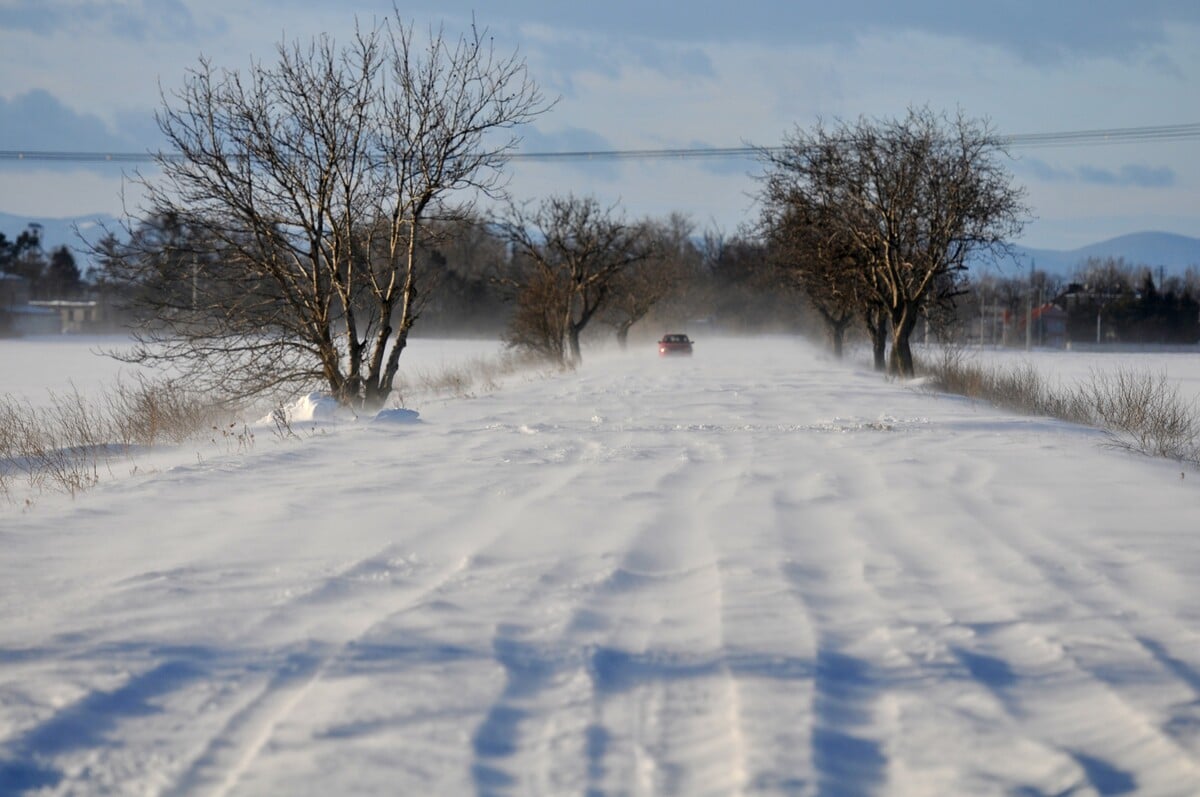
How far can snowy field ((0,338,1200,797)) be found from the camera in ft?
11.3

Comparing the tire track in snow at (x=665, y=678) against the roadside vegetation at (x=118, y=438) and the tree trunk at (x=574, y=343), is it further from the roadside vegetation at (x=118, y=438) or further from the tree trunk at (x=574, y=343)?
the tree trunk at (x=574, y=343)

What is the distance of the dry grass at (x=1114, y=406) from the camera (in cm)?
1323

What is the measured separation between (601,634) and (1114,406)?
13507mm

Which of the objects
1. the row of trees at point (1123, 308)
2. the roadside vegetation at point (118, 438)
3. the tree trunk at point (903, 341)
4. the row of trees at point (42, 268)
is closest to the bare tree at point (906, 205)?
the tree trunk at point (903, 341)

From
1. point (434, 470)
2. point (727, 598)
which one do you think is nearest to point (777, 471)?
point (434, 470)

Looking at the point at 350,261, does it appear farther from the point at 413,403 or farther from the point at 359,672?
the point at 359,672

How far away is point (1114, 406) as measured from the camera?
1603cm

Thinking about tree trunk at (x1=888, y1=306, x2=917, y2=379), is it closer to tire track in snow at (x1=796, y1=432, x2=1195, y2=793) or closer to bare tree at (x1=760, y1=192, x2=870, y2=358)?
bare tree at (x1=760, y1=192, x2=870, y2=358)

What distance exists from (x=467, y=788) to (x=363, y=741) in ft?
1.59

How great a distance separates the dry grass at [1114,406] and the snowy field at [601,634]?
4.33m

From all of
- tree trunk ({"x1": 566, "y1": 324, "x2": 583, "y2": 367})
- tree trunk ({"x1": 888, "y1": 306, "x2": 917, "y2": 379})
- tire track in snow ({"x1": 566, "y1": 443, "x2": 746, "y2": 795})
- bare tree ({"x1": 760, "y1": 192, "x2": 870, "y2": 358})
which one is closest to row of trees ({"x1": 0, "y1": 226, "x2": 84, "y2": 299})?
tree trunk ({"x1": 566, "y1": 324, "x2": 583, "y2": 367})

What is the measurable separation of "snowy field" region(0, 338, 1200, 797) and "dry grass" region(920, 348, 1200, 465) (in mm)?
4333

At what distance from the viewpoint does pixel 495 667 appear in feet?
14.1

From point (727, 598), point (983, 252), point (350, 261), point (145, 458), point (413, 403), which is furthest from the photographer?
point (983, 252)
